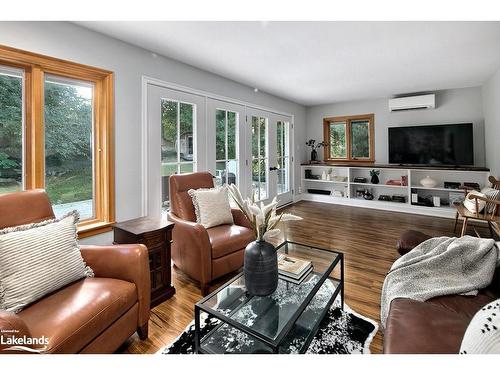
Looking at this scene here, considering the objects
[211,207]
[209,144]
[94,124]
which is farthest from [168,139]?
[211,207]

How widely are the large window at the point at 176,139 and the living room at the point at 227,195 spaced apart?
23 mm

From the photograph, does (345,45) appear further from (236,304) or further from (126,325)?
(126,325)

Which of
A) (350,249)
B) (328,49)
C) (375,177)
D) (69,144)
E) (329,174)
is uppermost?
(328,49)

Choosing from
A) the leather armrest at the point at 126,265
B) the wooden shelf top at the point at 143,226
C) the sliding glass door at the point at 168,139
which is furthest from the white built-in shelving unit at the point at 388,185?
the leather armrest at the point at 126,265

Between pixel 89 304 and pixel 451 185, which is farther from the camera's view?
pixel 451 185

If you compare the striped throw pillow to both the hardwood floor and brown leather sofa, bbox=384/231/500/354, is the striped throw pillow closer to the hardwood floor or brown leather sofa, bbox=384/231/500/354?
the hardwood floor

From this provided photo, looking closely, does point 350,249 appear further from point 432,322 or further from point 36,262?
point 36,262

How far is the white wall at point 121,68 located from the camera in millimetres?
2061

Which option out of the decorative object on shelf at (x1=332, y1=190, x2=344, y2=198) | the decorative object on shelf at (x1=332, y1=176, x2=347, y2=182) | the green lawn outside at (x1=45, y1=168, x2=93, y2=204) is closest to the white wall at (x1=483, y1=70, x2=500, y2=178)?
the decorative object on shelf at (x1=332, y1=176, x2=347, y2=182)

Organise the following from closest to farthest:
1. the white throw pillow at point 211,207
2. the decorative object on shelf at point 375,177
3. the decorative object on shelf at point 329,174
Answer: the white throw pillow at point 211,207
the decorative object on shelf at point 375,177
the decorative object on shelf at point 329,174

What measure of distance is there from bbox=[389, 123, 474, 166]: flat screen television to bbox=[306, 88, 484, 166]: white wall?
20 cm

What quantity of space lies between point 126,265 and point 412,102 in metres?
5.54

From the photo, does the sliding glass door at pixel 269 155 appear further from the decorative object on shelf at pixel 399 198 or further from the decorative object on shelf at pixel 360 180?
the decorative object on shelf at pixel 399 198

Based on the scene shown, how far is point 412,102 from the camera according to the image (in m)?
4.98
